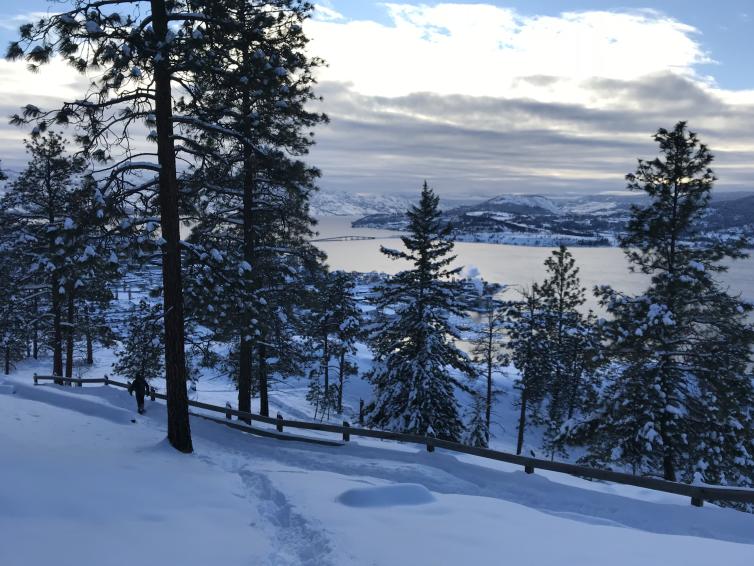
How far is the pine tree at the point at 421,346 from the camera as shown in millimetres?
19969

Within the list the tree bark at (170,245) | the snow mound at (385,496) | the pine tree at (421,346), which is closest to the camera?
the snow mound at (385,496)

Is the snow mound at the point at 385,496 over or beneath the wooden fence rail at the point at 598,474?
over

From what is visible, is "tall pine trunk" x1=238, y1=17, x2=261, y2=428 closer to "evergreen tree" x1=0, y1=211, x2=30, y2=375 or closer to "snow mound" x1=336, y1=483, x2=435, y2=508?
"snow mound" x1=336, y1=483, x2=435, y2=508

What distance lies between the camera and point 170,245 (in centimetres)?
1034

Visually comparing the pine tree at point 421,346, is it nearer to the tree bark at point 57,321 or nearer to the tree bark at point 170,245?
the tree bark at point 170,245

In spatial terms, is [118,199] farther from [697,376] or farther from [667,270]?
[697,376]

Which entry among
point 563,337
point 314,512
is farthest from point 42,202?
point 563,337

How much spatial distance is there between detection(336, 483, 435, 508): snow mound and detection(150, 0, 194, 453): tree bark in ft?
16.0

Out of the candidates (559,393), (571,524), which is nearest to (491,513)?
(571,524)

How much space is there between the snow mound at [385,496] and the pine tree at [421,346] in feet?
36.5

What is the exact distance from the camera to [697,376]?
15711 mm

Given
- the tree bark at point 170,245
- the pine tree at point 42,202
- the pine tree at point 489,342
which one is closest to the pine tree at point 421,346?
the pine tree at point 489,342

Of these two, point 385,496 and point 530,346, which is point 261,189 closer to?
point 385,496

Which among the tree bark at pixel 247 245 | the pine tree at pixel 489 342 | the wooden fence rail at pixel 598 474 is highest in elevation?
the tree bark at pixel 247 245
